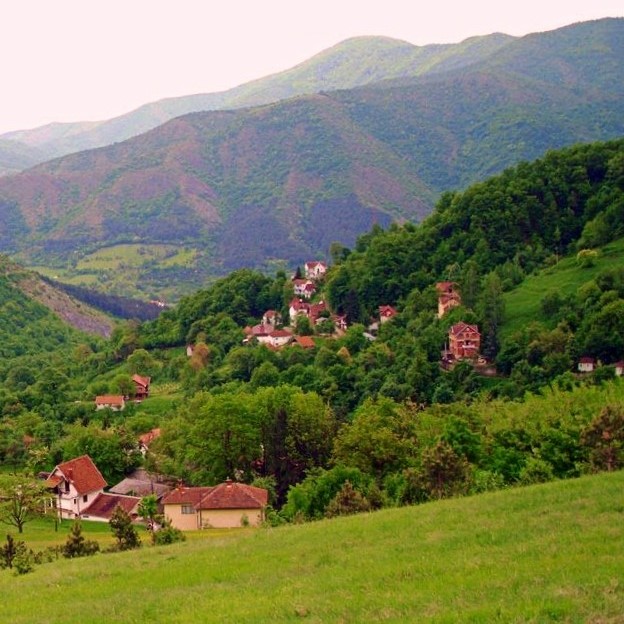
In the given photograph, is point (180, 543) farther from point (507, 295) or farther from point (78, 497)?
point (507, 295)

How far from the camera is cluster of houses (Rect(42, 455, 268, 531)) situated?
1715 inches

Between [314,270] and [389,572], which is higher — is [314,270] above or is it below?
below

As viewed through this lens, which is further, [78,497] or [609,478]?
[78,497]

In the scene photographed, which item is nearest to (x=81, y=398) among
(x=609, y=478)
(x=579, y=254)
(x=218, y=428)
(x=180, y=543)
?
(x=218, y=428)

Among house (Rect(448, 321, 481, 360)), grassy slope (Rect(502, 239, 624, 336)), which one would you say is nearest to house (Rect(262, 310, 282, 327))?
grassy slope (Rect(502, 239, 624, 336))

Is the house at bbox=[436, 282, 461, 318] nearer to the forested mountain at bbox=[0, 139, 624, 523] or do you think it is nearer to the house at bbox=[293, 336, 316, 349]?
the forested mountain at bbox=[0, 139, 624, 523]

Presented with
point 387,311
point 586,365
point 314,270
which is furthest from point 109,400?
point 314,270

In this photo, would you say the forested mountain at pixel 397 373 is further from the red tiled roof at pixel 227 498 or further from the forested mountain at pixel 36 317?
the forested mountain at pixel 36 317

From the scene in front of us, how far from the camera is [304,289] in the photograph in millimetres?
104188

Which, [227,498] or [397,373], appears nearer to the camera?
[227,498]

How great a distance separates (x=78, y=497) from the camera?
55281 mm

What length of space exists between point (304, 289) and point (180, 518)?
6036 centimetres

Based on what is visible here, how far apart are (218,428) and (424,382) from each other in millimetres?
22199

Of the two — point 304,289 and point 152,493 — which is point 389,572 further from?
point 304,289
